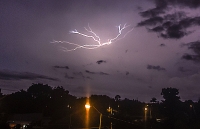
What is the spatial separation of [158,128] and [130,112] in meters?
14.4

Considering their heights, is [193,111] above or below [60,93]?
below

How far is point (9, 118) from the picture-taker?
38500 millimetres

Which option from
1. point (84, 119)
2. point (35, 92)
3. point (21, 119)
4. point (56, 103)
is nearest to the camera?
point (84, 119)

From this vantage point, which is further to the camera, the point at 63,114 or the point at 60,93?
the point at 60,93

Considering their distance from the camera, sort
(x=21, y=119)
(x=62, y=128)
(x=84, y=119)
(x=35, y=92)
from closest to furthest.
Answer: (x=62, y=128) → (x=84, y=119) → (x=21, y=119) → (x=35, y=92)

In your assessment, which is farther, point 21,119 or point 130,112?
point 130,112

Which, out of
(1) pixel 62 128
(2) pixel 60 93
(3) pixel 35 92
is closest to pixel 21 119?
(1) pixel 62 128

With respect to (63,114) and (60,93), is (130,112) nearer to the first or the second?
(63,114)

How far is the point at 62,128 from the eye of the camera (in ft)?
101

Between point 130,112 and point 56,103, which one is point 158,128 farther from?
point 56,103

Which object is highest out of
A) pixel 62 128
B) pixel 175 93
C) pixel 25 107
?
pixel 175 93

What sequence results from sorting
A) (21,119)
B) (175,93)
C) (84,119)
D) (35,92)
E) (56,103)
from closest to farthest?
(84,119) < (21,119) < (56,103) < (175,93) < (35,92)

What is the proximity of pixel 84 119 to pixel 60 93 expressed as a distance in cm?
2384

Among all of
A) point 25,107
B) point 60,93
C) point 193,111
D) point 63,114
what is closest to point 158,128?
point 63,114
